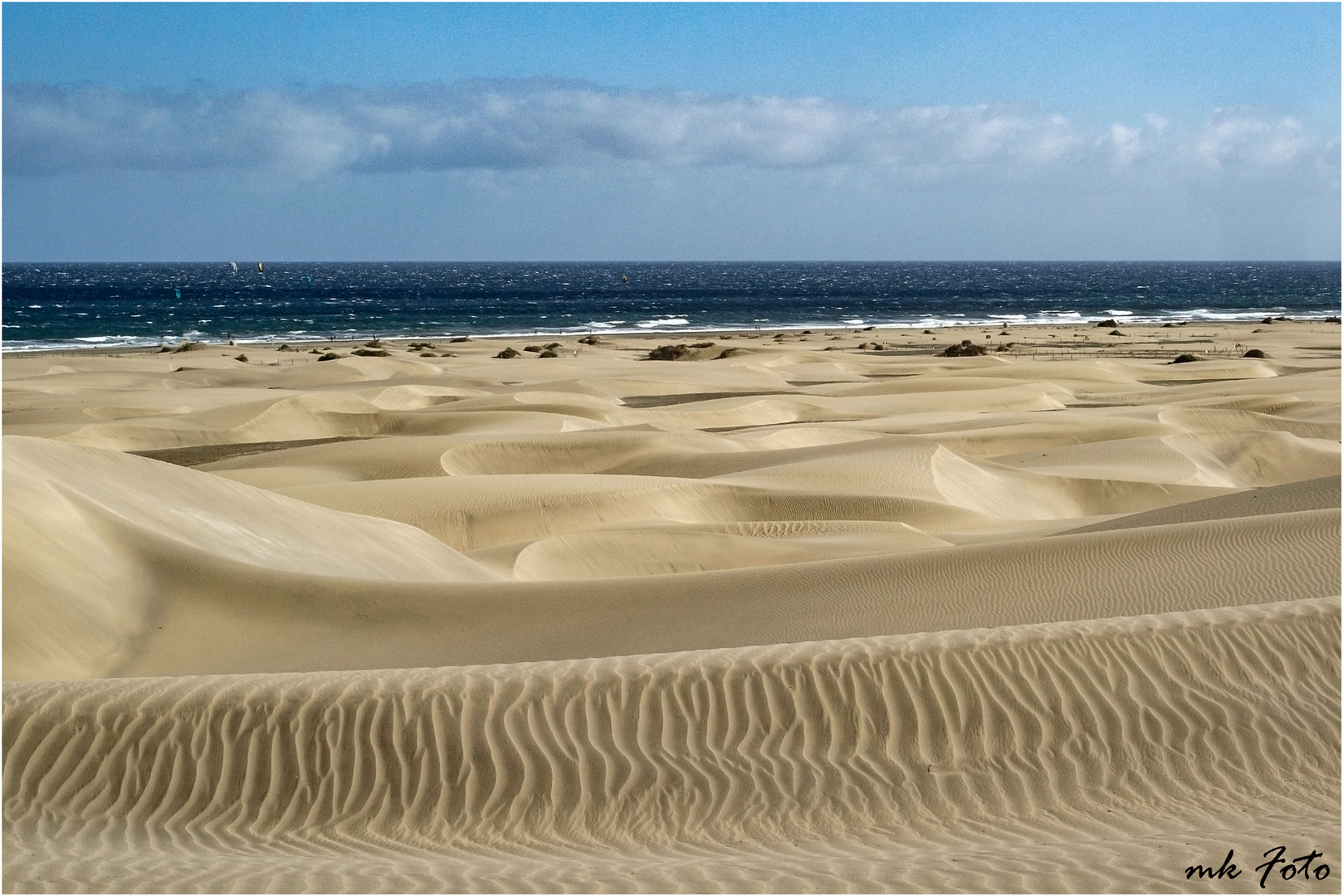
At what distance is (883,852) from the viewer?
5555mm

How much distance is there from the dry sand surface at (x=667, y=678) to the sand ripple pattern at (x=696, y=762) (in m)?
0.02

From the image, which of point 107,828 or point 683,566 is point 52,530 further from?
point 683,566

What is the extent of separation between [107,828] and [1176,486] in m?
15.7

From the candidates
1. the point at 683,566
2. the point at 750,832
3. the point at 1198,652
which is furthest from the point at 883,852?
the point at 683,566

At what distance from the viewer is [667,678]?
7.16 m
